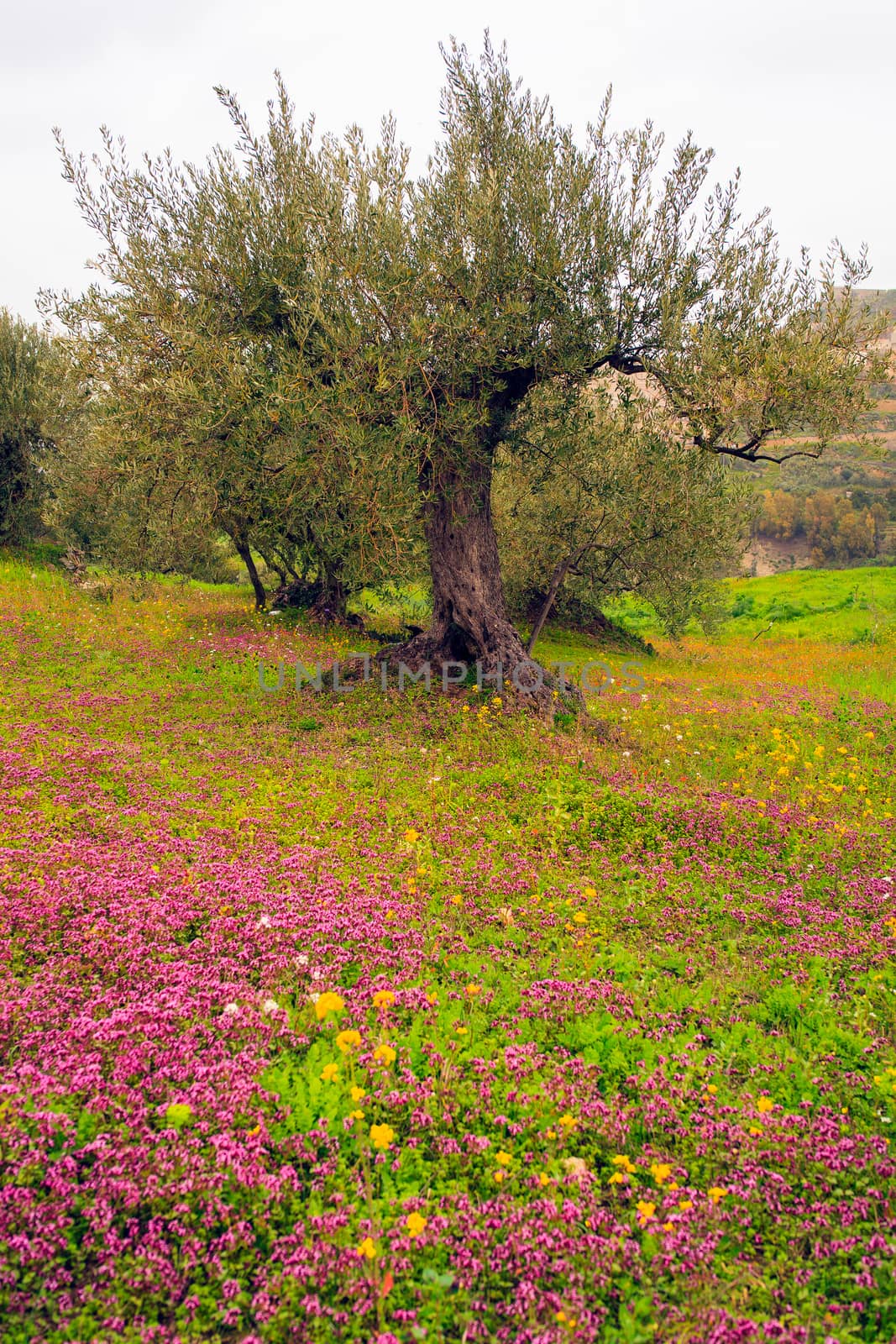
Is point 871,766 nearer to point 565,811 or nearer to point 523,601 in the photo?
point 565,811

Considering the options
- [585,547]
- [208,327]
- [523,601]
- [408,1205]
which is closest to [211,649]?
[208,327]

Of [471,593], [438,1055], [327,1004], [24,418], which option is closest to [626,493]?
[471,593]

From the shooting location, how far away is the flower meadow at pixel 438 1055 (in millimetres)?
3191

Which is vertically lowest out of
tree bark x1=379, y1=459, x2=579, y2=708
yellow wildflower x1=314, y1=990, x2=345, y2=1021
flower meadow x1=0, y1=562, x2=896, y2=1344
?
flower meadow x1=0, y1=562, x2=896, y2=1344

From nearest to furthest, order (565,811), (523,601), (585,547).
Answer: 1. (565,811)
2. (585,547)
3. (523,601)

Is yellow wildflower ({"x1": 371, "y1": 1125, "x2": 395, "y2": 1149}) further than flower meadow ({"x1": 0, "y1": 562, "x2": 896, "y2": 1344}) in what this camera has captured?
Yes

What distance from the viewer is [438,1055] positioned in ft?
14.9

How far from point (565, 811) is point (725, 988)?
3519mm

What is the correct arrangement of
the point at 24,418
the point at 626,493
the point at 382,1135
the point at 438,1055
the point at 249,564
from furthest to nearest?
1. the point at 24,418
2. the point at 249,564
3. the point at 626,493
4. the point at 438,1055
5. the point at 382,1135

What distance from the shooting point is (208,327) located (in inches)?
470

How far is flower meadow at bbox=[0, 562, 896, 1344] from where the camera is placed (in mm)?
3191

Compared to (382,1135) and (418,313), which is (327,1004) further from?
(418,313)

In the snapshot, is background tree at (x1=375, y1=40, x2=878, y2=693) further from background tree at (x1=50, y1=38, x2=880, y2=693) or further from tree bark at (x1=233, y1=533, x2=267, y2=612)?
tree bark at (x1=233, y1=533, x2=267, y2=612)

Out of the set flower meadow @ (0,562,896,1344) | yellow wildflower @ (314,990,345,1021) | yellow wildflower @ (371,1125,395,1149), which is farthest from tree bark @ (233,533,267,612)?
yellow wildflower @ (371,1125,395,1149)
